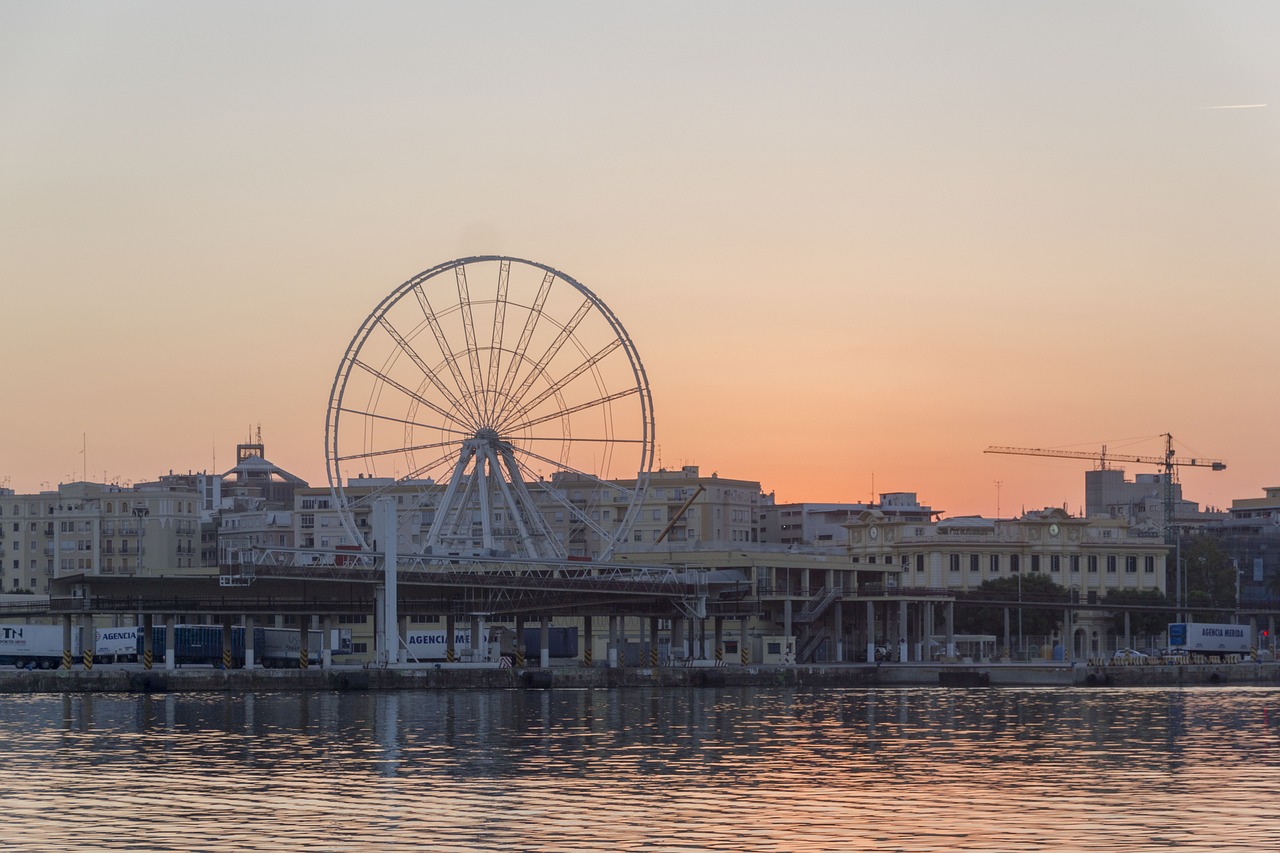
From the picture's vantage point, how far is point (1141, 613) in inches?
7584

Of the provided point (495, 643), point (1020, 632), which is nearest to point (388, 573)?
point (495, 643)

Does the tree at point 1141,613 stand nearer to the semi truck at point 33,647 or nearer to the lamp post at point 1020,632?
the lamp post at point 1020,632

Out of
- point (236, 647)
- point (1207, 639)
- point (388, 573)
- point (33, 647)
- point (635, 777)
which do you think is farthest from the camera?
point (1207, 639)

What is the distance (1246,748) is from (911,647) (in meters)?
99.1

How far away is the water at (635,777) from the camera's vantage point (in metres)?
49.5

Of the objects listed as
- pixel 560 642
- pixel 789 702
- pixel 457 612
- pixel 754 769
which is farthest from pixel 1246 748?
pixel 560 642

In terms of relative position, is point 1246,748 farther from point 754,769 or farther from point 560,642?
point 560,642

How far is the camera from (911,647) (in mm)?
175750

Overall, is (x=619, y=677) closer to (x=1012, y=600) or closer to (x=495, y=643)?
(x=495, y=643)

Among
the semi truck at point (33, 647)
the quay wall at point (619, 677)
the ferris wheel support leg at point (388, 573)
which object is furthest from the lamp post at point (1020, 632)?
the semi truck at point (33, 647)

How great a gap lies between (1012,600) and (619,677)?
216 feet

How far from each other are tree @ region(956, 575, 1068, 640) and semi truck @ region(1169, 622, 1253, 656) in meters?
16.2

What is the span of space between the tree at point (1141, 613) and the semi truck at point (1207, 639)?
1604cm

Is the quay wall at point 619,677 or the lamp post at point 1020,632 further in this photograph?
the lamp post at point 1020,632
